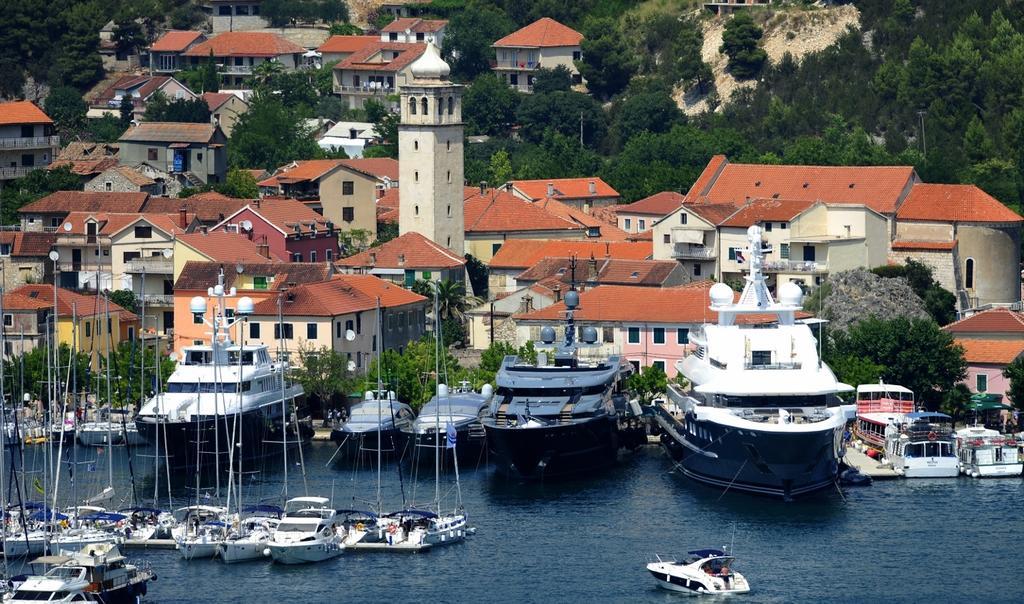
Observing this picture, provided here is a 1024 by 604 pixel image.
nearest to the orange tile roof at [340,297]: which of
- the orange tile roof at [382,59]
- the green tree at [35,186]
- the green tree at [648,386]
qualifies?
the green tree at [648,386]

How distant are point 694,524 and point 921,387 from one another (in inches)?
727

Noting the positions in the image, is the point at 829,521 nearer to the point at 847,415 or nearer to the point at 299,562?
the point at 847,415

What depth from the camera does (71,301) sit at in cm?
10838

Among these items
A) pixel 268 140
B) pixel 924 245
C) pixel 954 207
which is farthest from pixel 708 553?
pixel 268 140

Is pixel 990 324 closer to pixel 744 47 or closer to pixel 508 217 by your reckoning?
pixel 508 217

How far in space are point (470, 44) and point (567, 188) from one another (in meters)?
36.1

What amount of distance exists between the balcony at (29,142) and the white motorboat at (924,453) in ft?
221

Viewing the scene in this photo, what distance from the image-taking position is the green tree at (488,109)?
536 feet

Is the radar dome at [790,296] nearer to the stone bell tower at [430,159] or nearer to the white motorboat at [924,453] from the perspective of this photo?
the white motorboat at [924,453]

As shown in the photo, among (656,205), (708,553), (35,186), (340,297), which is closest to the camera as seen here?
(708,553)

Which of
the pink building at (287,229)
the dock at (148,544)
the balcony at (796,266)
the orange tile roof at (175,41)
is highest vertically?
the orange tile roof at (175,41)

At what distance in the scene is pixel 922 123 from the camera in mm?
148375

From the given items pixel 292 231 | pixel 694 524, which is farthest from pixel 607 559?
pixel 292 231

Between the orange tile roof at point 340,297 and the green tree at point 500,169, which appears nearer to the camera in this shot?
the orange tile roof at point 340,297
